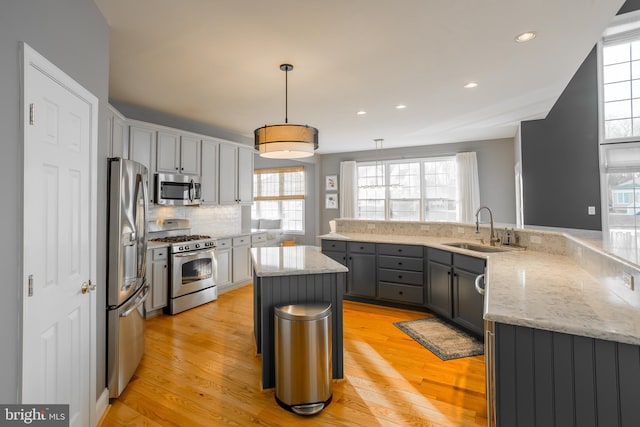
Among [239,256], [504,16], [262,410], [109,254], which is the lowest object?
[262,410]

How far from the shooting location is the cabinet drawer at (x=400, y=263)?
3820 mm

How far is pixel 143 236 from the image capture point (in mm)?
2643

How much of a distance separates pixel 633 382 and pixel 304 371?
5.23ft

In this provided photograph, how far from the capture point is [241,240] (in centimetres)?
515

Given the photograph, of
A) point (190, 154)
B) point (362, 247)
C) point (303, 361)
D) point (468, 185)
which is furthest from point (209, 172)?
point (468, 185)

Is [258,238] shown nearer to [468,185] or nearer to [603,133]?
[468,185]

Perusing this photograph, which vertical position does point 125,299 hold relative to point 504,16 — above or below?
below

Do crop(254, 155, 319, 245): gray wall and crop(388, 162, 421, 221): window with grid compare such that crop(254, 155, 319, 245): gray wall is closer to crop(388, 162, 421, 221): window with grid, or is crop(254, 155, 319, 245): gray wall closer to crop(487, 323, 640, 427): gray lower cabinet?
crop(388, 162, 421, 221): window with grid

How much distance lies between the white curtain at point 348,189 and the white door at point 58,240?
626cm

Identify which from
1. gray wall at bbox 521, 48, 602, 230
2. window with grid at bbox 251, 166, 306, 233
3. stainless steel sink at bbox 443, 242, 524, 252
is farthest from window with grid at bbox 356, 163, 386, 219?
stainless steel sink at bbox 443, 242, 524, 252

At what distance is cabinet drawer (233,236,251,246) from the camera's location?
5.02m

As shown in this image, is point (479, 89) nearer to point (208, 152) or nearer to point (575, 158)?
point (575, 158)

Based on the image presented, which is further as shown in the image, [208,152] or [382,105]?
[208,152]

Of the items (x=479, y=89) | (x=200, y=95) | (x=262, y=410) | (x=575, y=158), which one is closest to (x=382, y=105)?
(x=479, y=89)
